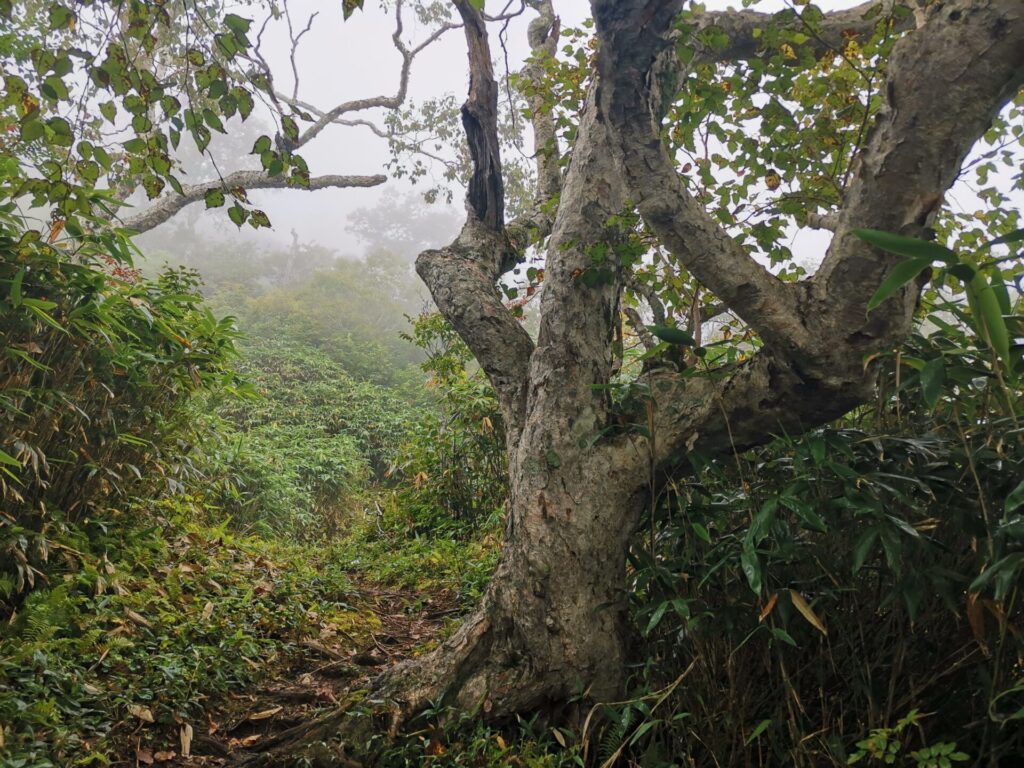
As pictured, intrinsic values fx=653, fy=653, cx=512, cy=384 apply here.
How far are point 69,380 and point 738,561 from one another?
2.55 metres

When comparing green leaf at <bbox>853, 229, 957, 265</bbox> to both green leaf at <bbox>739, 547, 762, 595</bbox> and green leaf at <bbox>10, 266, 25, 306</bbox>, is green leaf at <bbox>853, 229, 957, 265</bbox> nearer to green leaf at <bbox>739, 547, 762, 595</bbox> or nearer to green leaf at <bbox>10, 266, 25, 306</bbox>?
green leaf at <bbox>739, 547, 762, 595</bbox>

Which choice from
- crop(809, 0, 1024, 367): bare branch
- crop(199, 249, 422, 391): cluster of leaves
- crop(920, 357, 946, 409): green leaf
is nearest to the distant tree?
crop(809, 0, 1024, 367): bare branch

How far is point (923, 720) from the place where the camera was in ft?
4.97

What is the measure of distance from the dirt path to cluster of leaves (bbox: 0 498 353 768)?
0.19ft

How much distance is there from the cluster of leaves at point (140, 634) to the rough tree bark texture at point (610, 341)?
761 mm

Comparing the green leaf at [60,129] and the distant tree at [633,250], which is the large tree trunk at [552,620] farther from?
the green leaf at [60,129]

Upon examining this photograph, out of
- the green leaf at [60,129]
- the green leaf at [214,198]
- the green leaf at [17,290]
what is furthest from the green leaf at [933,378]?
the green leaf at [17,290]

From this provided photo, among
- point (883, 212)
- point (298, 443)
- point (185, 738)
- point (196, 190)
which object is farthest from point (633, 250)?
point (298, 443)

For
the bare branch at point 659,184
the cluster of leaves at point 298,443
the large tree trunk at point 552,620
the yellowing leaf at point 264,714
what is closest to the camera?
the bare branch at point 659,184

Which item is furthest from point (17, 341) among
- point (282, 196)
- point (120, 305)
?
point (282, 196)

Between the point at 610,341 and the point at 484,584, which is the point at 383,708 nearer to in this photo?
the point at 610,341

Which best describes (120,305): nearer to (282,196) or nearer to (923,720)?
(923,720)

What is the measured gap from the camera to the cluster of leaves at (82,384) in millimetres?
2363

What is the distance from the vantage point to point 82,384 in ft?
8.63
